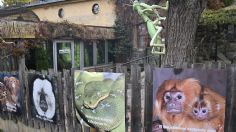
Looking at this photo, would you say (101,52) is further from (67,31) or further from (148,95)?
(148,95)

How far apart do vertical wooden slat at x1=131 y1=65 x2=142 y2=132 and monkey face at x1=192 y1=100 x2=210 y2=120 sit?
2.71 feet

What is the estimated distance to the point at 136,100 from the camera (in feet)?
13.1

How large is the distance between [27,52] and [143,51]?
6389 millimetres

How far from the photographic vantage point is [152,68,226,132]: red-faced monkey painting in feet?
10.9

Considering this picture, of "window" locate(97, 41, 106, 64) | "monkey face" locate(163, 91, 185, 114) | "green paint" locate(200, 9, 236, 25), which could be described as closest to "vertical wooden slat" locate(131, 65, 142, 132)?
"monkey face" locate(163, 91, 185, 114)

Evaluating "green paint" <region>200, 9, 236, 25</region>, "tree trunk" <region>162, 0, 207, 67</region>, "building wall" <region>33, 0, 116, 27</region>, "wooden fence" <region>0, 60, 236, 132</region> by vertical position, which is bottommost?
"wooden fence" <region>0, 60, 236, 132</region>

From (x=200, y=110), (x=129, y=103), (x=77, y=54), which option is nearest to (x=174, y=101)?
(x=200, y=110)

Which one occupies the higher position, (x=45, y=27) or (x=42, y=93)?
(x=45, y=27)

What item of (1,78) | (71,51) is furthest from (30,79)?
(71,51)

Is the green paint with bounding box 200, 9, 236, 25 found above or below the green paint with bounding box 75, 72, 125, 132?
above

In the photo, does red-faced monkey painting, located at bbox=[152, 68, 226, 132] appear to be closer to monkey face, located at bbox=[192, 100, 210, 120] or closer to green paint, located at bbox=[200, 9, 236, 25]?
monkey face, located at bbox=[192, 100, 210, 120]

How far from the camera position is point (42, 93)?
16.8 ft

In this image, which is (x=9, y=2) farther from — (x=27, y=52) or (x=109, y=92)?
(x=109, y=92)

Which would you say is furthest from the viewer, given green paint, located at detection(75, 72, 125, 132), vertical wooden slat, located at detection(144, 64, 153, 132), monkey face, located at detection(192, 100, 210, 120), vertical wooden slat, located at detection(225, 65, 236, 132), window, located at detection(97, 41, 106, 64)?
window, located at detection(97, 41, 106, 64)
